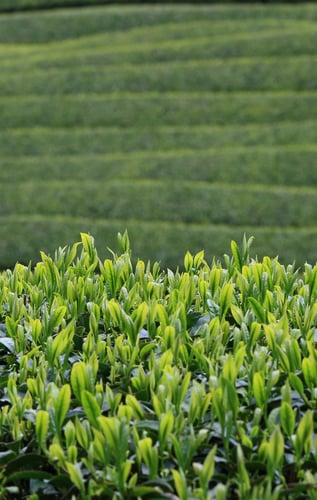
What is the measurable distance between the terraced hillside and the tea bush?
19.4 ft

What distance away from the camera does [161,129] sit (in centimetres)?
1100

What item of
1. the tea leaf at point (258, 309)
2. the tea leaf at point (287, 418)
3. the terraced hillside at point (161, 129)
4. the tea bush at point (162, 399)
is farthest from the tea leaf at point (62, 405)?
the terraced hillside at point (161, 129)

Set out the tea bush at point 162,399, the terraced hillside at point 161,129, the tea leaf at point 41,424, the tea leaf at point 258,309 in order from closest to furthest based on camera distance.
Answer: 1. the tea bush at point 162,399
2. the tea leaf at point 41,424
3. the tea leaf at point 258,309
4. the terraced hillside at point 161,129

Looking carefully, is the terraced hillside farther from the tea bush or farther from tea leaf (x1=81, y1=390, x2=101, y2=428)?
tea leaf (x1=81, y1=390, x2=101, y2=428)

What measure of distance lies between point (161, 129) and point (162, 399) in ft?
30.2

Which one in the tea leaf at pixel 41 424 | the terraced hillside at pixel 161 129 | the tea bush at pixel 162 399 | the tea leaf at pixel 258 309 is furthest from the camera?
the terraced hillside at pixel 161 129

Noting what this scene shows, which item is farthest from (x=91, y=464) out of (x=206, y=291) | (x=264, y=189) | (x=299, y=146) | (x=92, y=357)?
(x=299, y=146)

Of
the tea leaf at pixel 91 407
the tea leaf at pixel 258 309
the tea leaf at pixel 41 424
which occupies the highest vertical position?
the tea leaf at pixel 258 309

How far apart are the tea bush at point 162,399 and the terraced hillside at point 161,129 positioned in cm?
591

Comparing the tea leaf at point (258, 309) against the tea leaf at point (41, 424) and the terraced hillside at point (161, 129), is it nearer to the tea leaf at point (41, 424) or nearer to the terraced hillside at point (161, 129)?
the tea leaf at point (41, 424)

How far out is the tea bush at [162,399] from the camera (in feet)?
6.08

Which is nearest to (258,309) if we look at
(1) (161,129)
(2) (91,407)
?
(2) (91,407)

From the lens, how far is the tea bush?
6.08ft

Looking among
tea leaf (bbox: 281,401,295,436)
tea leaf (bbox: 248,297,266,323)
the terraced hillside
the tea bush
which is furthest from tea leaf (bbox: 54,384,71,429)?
the terraced hillside
